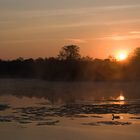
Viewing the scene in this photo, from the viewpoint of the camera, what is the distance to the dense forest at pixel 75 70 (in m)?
44.5

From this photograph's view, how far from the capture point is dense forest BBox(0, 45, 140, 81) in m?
44.5

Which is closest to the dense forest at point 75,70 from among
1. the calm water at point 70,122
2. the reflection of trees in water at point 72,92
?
the reflection of trees in water at point 72,92

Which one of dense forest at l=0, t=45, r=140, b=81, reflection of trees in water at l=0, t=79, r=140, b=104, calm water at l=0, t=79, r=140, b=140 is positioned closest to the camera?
calm water at l=0, t=79, r=140, b=140

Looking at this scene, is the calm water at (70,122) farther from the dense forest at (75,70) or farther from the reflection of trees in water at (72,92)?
the dense forest at (75,70)

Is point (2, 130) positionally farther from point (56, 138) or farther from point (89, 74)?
point (89, 74)

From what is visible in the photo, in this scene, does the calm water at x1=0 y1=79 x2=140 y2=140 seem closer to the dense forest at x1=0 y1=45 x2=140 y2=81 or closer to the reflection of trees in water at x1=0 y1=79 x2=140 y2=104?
the reflection of trees in water at x1=0 y1=79 x2=140 y2=104

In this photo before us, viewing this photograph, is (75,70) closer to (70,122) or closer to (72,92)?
(72,92)

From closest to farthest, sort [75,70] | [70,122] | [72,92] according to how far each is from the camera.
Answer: [70,122]
[72,92]
[75,70]

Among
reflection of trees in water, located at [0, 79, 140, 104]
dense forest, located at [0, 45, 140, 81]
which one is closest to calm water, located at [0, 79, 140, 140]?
reflection of trees in water, located at [0, 79, 140, 104]

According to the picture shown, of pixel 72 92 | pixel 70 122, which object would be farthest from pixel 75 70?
pixel 70 122

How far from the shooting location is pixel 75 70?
47.2m

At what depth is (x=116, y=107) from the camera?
62.9ft

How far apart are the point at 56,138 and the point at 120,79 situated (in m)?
31.5

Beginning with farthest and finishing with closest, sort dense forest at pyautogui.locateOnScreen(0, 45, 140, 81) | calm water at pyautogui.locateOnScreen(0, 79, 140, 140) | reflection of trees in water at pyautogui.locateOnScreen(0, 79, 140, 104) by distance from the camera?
1. dense forest at pyautogui.locateOnScreen(0, 45, 140, 81)
2. reflection of trees in water at pyautogui.locateOnScreen(0, 79, 140, 104)
3. calm water at pyautogui.locateOnScreen(0, 79, 140, 140)
